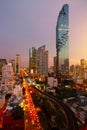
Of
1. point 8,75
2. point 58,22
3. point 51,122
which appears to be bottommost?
point 51,122

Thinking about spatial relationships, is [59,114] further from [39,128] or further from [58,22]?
[58,22]

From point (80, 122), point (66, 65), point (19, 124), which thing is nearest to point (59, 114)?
point (80, 122)

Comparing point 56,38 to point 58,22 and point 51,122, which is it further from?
point 51,122

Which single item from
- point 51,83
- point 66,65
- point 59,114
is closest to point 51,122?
point 59,114

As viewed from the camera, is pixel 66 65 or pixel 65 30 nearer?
pixel 65 30

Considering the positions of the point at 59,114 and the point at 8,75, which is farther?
the point at 8,75

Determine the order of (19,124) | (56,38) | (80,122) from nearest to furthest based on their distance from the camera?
(19,124) < (80,122) < (56,38)

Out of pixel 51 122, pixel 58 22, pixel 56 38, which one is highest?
pixel 58 22

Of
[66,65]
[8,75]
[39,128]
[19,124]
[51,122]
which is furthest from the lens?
[66,65]

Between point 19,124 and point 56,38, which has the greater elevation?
point 56,38
